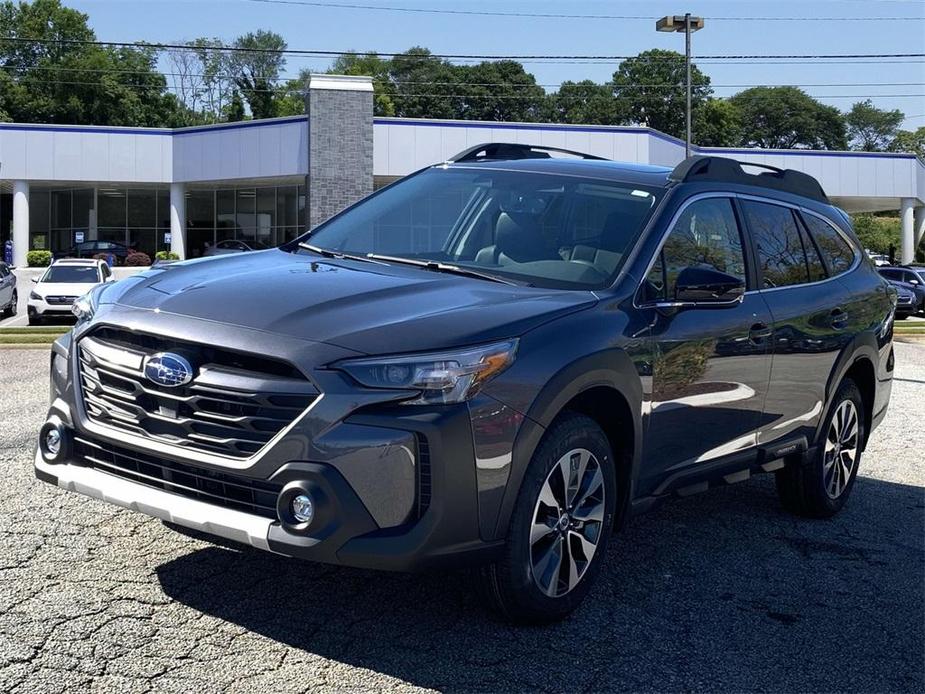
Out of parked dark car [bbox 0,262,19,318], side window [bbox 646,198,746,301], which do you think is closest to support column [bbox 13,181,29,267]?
parked dark car [bbox 0,262,19,318]

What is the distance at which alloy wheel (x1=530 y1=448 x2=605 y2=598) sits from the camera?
3.95 meters

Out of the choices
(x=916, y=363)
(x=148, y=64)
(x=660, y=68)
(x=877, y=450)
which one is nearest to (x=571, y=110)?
(x=660, y=68)

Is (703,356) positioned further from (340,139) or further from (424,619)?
(340,139)

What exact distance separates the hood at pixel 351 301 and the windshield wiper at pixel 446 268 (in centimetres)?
7

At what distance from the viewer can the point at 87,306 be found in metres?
4.32

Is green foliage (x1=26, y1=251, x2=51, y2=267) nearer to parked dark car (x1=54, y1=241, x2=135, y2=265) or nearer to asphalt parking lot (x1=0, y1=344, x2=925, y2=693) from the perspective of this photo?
parked dark car (x1=54, y1=241, x2=135, y2=265)

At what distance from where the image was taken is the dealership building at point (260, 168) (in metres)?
40.2

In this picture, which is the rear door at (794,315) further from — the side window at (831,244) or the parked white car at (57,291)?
the parked white car at (57,291)

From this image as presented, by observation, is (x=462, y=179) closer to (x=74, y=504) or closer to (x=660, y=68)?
(x=74, y=504)

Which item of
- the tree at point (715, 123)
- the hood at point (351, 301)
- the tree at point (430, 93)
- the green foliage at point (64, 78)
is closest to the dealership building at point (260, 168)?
the green foliage at point (64, 78)

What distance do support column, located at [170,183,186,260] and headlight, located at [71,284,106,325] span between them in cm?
4724

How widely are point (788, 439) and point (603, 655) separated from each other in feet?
7.29

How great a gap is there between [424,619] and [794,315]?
2636mm

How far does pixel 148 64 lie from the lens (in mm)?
92875
